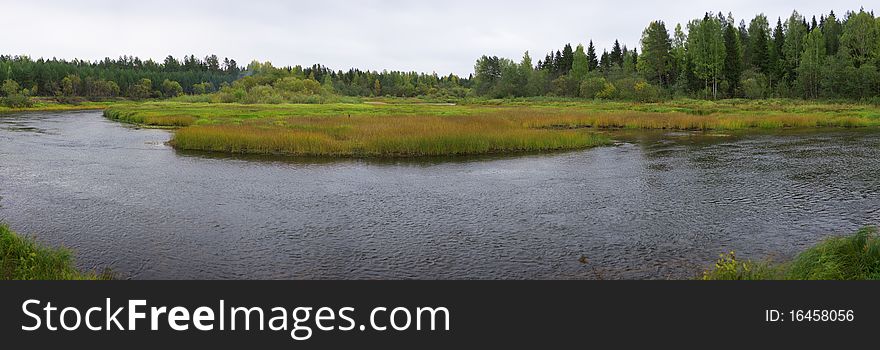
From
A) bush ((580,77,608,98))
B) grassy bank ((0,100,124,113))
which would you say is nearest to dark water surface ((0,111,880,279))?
bush ((580,77,608,98))

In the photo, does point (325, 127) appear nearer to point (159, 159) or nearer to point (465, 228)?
point (159, 159)

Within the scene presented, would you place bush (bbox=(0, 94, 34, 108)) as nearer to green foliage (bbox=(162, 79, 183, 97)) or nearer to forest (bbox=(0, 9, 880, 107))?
forest (bbox=(0, 9, 880, 107))

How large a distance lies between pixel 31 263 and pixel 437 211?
35.0 feet

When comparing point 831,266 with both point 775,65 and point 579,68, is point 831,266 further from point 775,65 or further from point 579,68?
point 579,68

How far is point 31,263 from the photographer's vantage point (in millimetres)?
11750

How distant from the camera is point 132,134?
4959 cm

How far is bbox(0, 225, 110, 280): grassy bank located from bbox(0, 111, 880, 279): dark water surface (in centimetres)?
109

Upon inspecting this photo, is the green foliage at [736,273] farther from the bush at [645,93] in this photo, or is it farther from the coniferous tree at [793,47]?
the coniferous tree at [793,47]

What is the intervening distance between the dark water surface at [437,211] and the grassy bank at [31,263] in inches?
42.9

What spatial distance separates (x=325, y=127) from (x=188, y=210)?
24020 millimetres

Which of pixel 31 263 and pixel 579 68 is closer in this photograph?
pixel 31 263

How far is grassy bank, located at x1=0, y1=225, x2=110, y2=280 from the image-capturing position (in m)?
11.3

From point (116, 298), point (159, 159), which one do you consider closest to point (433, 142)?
point (159, 159)

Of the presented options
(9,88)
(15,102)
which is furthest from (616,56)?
(9,88)
